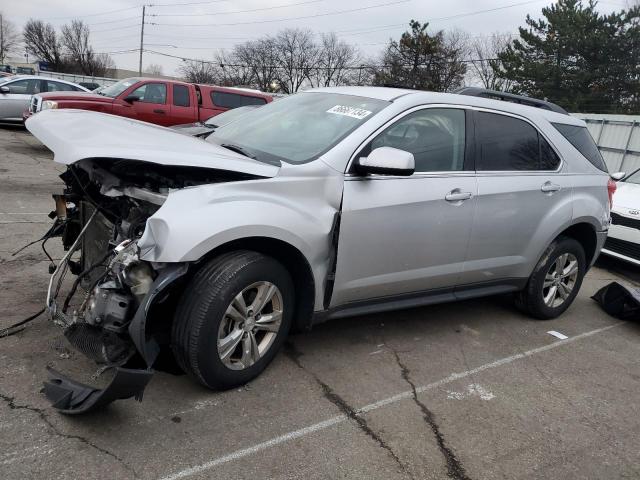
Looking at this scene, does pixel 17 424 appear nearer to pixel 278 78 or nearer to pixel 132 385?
pixel 132 385

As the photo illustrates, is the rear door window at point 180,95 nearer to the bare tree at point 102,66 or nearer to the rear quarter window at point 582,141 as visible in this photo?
the rear quarter window at point 582,141

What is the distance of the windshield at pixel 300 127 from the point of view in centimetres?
356

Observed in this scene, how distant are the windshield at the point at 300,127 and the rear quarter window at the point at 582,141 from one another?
6.72 ft

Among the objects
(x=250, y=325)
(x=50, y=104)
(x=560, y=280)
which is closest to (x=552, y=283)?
(x=560, y=280)

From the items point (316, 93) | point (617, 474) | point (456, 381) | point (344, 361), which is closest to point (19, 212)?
point (316, 93)

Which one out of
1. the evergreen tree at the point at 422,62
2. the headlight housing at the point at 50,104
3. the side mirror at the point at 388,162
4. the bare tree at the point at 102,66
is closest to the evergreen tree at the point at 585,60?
the evergreen tree at the point at 422,62

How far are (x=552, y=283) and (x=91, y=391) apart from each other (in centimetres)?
397

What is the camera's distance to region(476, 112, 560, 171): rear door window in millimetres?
4211

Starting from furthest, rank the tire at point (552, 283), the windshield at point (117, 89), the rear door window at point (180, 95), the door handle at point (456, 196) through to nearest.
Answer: the rear door window at point (180, 95)
the windshield at point (117, 89)
the tire at point (552, 283)
the door handle at point (456, 196)

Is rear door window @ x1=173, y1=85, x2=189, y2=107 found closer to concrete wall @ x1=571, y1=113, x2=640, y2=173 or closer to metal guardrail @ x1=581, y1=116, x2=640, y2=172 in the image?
concrete wall @ x1=571, y1=113, x2=640, y2=173

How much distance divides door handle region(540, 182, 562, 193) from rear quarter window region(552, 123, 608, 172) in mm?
542

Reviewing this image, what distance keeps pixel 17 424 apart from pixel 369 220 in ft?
7.25

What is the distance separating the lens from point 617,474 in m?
2.92

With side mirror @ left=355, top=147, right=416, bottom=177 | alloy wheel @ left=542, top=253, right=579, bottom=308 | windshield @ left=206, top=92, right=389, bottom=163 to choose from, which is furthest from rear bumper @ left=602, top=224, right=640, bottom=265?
side mirror @ left=355, top=147, right=416, bottom=177
